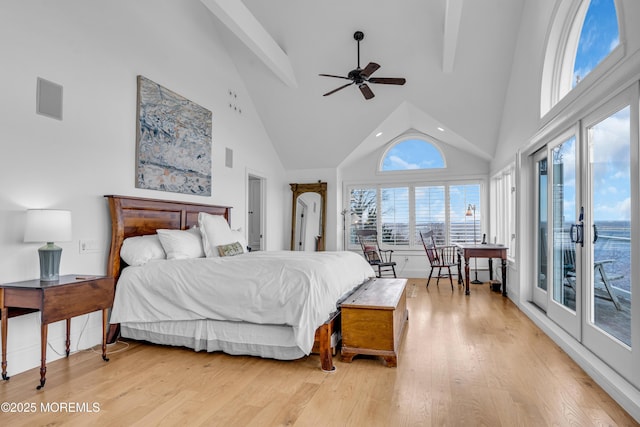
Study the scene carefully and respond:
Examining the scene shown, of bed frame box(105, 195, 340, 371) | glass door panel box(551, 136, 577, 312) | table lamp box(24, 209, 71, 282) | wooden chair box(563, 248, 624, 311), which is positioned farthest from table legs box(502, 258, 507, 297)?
table lamp box(24, 209, 71, 282)

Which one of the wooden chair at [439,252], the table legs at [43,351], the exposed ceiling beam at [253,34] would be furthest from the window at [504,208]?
the table legs at [43,351]

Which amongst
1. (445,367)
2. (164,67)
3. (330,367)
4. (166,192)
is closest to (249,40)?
(164,67)

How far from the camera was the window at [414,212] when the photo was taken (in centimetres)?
718

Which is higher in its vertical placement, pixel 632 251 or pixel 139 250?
pixel 632 251

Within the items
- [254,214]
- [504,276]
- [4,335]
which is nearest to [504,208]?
[504,276]

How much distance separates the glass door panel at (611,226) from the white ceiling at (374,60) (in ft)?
6.67

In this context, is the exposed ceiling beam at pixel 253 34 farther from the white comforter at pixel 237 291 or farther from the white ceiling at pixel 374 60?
the white comforter at pixel 237 291

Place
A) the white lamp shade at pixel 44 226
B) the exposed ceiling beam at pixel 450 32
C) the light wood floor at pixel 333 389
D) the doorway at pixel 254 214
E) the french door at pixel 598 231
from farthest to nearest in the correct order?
the doorway at pixel 254 214, the exposed ceiling beam at pixel 450 32, the white lamp shade at pixel 44 226, the french door at pixel 598 231, the light wood floor at pixel 333 389

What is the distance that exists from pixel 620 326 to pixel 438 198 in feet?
16.4

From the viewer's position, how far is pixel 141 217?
376 cm

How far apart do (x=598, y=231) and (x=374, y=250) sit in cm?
417

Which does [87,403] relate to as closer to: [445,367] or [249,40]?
[445,367]

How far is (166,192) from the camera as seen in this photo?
4.27 metres

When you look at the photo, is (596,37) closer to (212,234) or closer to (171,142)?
(212,234)
